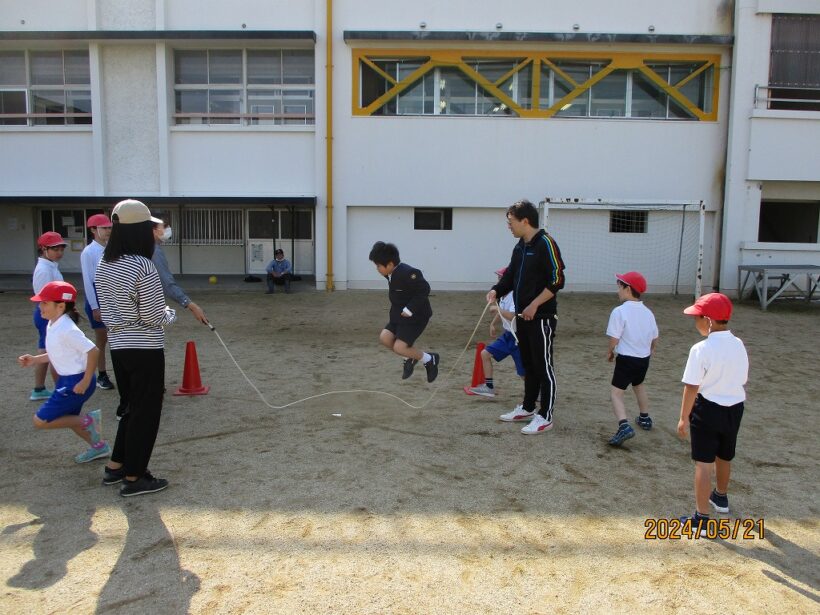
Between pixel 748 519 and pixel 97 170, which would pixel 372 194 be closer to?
pixel 97 170

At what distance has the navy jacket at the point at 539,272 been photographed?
16.8 ft

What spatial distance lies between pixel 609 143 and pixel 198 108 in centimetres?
1080

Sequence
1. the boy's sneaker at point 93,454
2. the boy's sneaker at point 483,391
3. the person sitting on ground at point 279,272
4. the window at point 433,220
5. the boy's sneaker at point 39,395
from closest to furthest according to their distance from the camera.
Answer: the boy's sneaker at point 93,454 < the boy's sneaker at point 39,395 < the boy's sneaker at point 483,391 < the person sitting on ground at point 279,272 < the window at point 433,220

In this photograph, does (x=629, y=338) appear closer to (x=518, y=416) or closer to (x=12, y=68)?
(x=518, y=416)

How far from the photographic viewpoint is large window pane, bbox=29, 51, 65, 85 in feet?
54.9

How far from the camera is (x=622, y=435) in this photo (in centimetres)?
501

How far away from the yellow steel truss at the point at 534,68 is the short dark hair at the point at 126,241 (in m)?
12.7

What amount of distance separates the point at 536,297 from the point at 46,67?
1703 cm

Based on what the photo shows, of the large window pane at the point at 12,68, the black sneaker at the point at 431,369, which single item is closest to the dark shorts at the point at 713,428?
the black sneaker at the point at 431,369

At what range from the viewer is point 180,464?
4648 millimetres

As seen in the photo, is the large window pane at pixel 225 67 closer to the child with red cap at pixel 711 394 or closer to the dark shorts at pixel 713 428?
the child with red cap at pixel 711 394

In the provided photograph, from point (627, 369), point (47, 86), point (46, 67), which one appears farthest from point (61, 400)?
point (46, 67)

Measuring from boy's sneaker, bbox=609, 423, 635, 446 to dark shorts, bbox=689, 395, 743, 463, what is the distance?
1315 mm

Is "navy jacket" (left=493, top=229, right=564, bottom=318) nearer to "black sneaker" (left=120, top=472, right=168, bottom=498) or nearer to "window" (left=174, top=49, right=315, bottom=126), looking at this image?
"black sneaker" (left=120, top=472, right=168, bottom=498)
